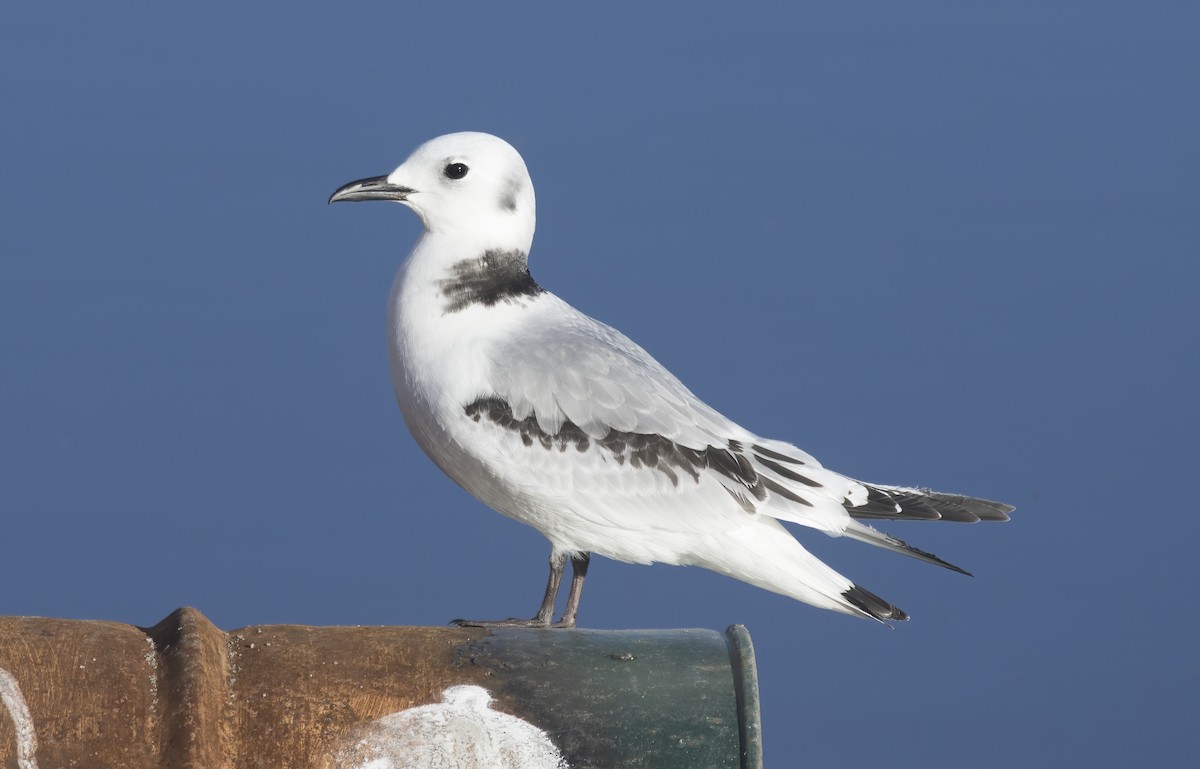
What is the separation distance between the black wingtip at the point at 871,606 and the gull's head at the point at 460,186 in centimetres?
94

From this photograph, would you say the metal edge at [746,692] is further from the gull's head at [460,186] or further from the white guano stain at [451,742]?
the gull's head at [460,186]

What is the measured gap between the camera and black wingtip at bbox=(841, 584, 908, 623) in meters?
3.21

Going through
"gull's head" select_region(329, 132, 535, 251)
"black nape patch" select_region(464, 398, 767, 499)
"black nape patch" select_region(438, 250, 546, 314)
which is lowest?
"black nape patch" select_region(464, 398, 767, 499)

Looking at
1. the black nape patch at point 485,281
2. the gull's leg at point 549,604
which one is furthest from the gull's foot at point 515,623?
the black nape patch at point 485,281

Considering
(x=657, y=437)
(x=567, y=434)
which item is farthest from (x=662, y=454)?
(x=567, y=434)

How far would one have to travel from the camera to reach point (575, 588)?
3.31 m

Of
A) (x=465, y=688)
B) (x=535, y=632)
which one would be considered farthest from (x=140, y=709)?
(x=535, y=632)

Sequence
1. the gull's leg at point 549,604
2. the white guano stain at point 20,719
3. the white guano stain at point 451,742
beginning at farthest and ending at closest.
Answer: the gull's leg at point 549,604 < the white guano stain at point 451,742 < the white guano stain at point 20,719

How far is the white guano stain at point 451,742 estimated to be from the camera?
2568mm

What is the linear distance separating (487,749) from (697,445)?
83 centimetres

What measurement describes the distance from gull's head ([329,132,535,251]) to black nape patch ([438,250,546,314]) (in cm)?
4

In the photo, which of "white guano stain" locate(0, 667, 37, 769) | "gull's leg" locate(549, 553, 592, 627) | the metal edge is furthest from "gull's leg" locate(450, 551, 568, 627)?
"white guano stain" locate(0, 667, 37, 769)

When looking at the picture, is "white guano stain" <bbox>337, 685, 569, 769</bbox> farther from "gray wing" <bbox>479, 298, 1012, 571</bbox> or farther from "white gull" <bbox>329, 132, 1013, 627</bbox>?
"gray wing" <bbox>479, 298, 1012, 571</bbox>

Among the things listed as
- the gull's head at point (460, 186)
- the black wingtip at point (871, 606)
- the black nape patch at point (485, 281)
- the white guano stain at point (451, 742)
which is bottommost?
the white guano stain at point (451, 742)
